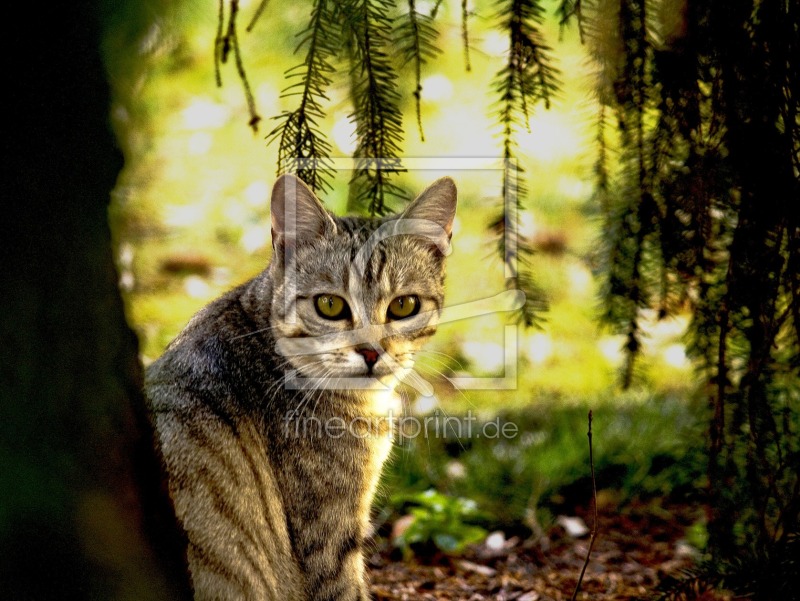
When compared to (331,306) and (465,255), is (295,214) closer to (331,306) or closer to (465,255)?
(331,306)

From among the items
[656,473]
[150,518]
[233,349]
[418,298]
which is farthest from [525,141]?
[150,518]

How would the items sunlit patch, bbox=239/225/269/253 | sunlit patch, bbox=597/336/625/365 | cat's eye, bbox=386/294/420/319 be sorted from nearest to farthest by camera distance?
cat's eye, bbox=386/294/420/319
sunlit patch, bbox=597/336/625/365
sunlit patch, bbox=239/225/269/253

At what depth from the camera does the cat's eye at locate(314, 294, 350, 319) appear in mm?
2051

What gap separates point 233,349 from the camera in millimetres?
1985

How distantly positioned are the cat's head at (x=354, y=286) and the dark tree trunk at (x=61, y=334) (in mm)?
643

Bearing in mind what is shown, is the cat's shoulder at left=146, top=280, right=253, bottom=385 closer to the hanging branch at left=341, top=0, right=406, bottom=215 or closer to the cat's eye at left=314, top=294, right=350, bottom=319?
the cat's eye at left=314, top=294, right=350, bottom=319

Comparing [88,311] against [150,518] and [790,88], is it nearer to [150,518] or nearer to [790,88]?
[150,518]

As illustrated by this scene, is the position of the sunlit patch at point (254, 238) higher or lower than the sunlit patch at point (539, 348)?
higher

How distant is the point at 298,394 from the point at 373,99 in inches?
30.0

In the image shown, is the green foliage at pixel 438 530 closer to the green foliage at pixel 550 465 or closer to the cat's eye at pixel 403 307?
the green foliage at pixel 550 465

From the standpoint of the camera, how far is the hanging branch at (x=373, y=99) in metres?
1.56

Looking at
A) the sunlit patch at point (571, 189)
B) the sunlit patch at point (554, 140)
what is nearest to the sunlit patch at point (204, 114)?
the sunlit patch at point (554, 140)

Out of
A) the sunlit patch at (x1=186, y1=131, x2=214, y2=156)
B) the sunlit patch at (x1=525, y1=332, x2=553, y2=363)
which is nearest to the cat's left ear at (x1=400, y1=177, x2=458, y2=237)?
the sunlit patch at (x1=525, y1=332, x2=553, y2=363)

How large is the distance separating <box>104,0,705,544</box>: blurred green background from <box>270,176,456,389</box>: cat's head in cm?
84
